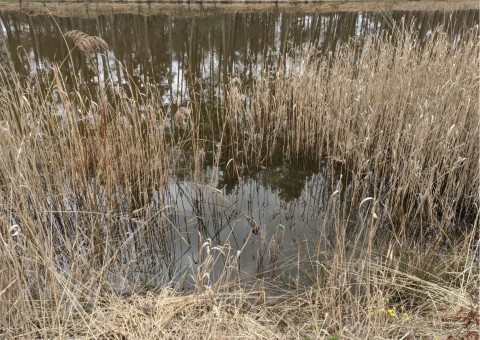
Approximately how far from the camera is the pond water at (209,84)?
3.06 metres

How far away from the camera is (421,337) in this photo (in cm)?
194

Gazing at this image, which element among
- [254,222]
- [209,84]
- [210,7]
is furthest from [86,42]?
[210,7]

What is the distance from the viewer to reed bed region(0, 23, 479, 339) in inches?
82.0

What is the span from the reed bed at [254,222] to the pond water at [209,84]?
0.24ft

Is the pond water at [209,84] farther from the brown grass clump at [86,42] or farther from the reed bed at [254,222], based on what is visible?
the brown grass clump at [86,42]

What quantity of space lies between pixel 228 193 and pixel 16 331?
2281 millimetres

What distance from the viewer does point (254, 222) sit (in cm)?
330

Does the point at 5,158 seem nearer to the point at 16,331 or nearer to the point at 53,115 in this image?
the point at 53,115

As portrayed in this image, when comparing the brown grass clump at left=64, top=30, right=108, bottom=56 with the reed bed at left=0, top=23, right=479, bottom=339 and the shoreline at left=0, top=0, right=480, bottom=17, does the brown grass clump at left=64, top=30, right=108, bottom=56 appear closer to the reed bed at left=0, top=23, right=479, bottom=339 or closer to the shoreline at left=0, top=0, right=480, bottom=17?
the reed bed at left=0, top=23, right=479, bottom=339

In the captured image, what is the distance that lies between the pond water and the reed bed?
7 centimetres

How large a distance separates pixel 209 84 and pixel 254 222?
3772mm

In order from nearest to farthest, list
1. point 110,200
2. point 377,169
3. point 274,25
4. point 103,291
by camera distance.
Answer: point 103,291, point 110,200, point 377,169, point 274,25

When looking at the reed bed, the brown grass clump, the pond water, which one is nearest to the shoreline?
the pond water

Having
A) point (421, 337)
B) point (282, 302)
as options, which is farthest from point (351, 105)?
point (421, 337)
